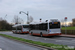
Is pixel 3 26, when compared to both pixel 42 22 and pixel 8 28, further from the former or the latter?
pixel 42 22

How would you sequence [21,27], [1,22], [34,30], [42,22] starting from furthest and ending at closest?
[1,22] < [21,27] < [34,30] < [42,22]

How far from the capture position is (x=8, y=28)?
81.9 m

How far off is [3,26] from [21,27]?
46.7 m

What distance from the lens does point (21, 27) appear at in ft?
112

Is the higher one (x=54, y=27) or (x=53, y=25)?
(x=53, y=25)

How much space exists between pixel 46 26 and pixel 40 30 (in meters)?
2.43

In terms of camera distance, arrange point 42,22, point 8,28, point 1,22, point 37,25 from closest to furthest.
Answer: point 42,22 < point 37,25 < point 1,22 < point 8,28

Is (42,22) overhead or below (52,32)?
overhead

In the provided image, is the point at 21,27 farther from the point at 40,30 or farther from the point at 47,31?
the point at 47,31

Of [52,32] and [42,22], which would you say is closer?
[52,32]

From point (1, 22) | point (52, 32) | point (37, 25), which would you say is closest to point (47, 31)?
point (52, 32)

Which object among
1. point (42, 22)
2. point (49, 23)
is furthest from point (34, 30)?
point (49, 23)

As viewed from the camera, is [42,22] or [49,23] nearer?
[49,23]

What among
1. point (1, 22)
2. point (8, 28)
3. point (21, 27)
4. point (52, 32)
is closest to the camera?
point (52, 32)
